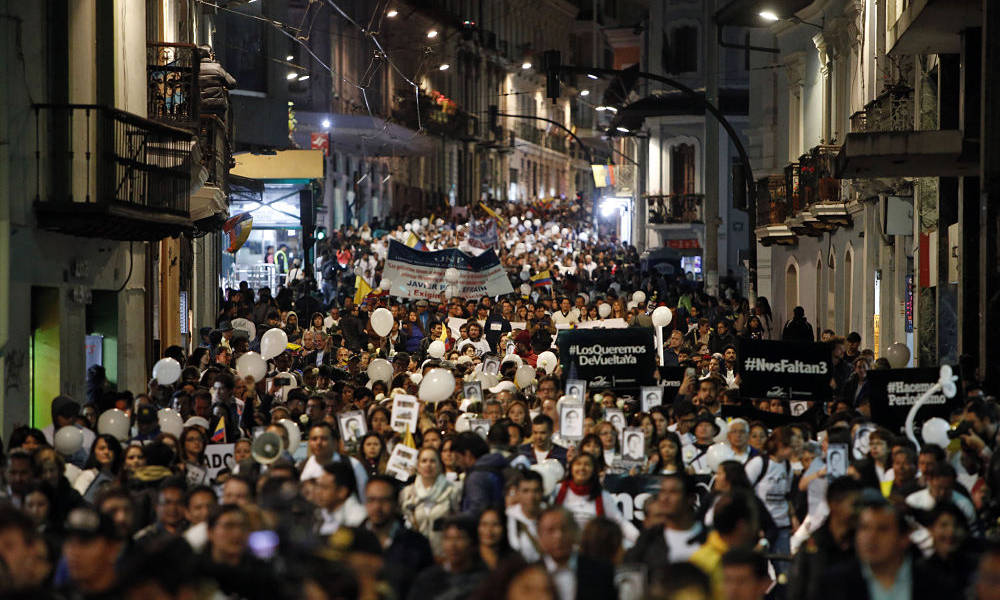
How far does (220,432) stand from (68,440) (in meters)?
2.46

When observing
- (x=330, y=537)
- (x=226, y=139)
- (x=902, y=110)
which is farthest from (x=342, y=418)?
(x=226, y=139)

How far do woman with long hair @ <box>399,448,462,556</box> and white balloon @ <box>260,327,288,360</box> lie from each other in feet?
28.9

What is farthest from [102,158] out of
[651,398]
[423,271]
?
[423,271]

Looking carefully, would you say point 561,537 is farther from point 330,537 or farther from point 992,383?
point 992,383

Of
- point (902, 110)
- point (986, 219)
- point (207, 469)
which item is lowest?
point (207, 469)

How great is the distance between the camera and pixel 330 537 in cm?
828

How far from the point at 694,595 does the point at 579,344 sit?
35.9 ft

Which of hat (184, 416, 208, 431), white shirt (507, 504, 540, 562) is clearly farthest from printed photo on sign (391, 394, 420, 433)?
white shirt (507, 504, 540, 562)

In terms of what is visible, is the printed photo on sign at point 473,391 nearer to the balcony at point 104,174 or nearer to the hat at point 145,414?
the hat at point 145,414

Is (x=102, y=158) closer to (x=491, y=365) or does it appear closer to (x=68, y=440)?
(x=491, y=365)

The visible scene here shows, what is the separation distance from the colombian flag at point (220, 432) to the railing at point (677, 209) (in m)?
45.8

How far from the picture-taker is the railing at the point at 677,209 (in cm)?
6033

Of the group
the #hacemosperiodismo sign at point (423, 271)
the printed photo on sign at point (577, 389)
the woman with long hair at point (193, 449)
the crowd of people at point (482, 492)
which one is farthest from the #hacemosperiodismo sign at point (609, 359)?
the #hacemosperiodismo sign at point (423, 271)

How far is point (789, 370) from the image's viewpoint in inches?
623
